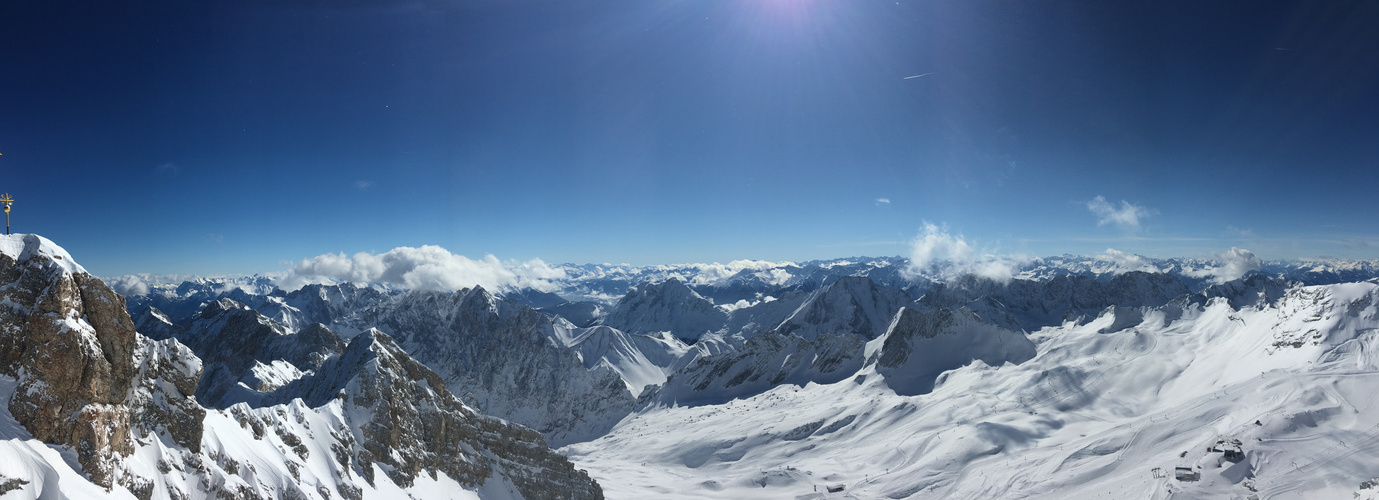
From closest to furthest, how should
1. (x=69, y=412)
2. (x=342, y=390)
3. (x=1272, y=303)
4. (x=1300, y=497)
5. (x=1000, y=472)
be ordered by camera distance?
(x=69, y=412), (x=1300, y=497), (x=342, y=390), (x=1000, y=472), (x=1272, y=303)

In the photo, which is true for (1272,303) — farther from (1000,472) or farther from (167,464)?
(167,464)

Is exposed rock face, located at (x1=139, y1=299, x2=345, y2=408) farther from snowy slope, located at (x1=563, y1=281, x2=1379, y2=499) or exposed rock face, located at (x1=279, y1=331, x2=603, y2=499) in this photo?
snowy slope, located at (x1=563, y1=281, x2=1379, y2=499)

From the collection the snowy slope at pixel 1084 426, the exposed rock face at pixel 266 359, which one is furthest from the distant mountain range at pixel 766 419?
the exposed rock face at pixel 266 359

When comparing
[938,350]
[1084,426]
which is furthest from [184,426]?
[938,350]

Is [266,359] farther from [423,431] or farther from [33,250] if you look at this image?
[33,250]

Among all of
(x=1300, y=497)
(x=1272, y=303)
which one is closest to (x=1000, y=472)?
(x=1300, y=497)

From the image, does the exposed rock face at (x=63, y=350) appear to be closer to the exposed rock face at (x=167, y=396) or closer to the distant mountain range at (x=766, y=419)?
the distant mountain range at (x=766, y=419)

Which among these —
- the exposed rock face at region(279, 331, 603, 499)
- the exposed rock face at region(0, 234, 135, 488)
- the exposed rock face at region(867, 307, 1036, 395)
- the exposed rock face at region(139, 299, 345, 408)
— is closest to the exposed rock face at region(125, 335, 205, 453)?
the exposed rock face at region(0, 234, 135, 488)
